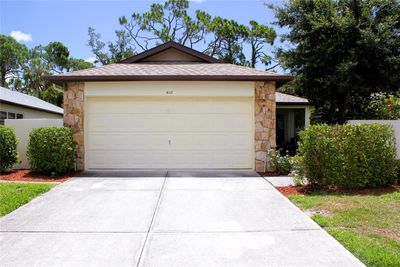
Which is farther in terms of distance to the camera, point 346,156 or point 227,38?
point 227,38

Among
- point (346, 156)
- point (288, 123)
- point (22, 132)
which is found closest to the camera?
point (346, 156)

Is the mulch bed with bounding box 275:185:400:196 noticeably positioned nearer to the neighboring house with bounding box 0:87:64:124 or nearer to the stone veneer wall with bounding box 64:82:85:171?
the stone veneer wall with bounding box 64:82:85:171

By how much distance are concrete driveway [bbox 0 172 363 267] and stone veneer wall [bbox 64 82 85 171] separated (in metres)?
3.02

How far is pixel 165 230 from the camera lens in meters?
5.88

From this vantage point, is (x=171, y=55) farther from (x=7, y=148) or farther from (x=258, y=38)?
(x=258, y=38)

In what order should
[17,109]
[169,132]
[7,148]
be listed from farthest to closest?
[17,109] → [169,132] → [7,148]

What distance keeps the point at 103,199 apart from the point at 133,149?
4242 mm

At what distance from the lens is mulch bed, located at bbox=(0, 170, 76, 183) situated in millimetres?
10438

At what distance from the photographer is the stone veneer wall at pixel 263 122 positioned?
475 inches

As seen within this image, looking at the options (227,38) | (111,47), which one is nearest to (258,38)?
(227,38)

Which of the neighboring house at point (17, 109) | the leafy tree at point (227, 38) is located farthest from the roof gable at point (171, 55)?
the leafy tree at point (227, 38)

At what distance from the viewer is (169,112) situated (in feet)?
40.0

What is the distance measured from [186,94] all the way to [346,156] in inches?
208

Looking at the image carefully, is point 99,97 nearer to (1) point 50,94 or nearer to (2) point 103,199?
(2) point 103,199
